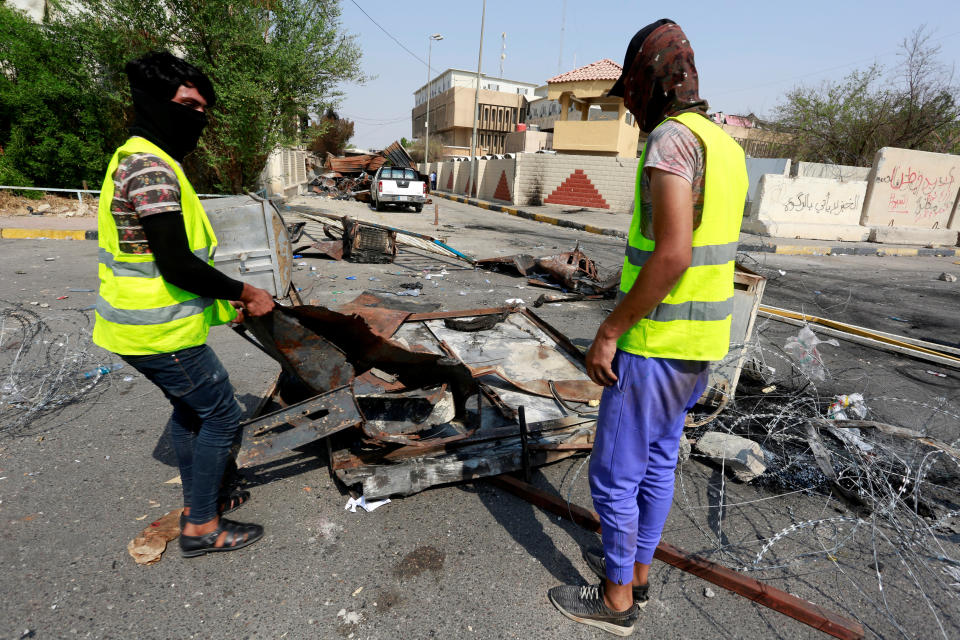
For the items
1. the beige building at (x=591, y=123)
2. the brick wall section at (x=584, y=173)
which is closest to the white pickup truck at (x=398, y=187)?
the brick wall section at (x=584, y=173)

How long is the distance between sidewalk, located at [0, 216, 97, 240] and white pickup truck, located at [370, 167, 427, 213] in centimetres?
870

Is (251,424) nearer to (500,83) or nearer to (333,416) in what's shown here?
(333,416)

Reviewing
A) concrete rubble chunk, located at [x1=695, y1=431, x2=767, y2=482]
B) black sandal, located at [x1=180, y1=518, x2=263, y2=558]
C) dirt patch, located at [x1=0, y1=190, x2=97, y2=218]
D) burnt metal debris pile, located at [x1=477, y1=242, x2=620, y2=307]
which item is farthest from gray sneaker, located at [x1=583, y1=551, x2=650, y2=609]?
dirt patch, located at [x1=0, y1=190, x2=97, y2=218]

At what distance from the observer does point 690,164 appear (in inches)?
52.3

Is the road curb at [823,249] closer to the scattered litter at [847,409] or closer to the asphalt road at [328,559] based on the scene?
the scattered litter at [847,409]

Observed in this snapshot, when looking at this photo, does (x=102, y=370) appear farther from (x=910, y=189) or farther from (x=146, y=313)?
(x=910, y=189)

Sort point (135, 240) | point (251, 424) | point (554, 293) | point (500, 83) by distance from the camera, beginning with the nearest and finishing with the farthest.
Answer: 1. point (135, 240)
2. point (251, 424)
3. point (554, 293)
4. point (500, 83)

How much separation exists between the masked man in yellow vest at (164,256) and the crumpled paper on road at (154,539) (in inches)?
24.2

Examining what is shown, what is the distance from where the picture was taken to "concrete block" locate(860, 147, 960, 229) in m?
15.2

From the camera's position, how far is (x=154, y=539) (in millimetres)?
2098

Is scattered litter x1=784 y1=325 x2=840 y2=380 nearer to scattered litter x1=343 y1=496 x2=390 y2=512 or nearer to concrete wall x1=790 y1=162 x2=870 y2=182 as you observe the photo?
scattered litter x1=343 y1=496 x2=390 y2=512

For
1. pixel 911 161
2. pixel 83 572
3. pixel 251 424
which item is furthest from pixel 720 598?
pixel 911 161

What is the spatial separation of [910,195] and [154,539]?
21265 mm

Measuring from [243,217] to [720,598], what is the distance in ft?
10.5
